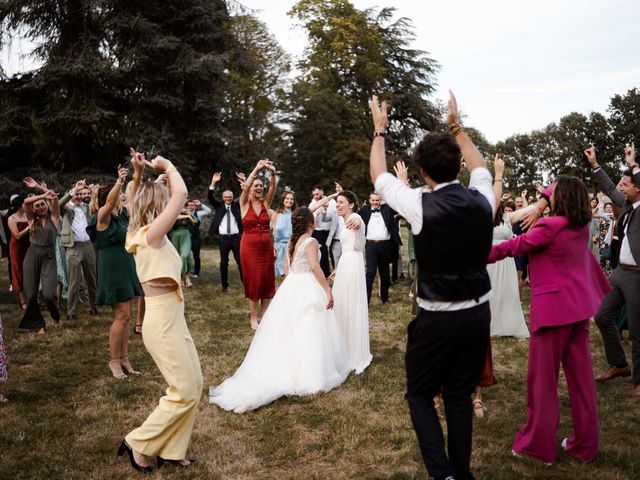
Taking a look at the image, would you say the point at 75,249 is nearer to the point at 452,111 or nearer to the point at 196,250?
the point at 196,250

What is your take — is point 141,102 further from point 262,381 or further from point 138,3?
point 262,381

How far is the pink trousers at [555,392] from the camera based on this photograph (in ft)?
13.8

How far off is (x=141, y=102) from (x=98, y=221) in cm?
1987

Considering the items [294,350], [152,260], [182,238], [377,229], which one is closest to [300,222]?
[294,350]

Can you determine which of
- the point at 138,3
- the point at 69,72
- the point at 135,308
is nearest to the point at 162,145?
the point at 69,72

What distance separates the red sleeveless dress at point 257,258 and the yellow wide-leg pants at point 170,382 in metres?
5.01

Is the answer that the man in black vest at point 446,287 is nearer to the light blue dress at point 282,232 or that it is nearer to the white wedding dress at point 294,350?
the white wedding dress at point 294,350

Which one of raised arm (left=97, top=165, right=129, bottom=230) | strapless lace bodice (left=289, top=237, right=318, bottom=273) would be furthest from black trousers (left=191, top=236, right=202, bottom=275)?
strapless lace bodice (left=289, top=237, right=318, bottom=273)

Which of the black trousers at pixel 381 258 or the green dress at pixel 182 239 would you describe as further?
the green dress at pixel 182 239

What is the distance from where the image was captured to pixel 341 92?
38.2 metres

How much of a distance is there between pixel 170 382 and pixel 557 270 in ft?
9.70

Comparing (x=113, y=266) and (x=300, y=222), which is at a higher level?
(x=300, y=222)

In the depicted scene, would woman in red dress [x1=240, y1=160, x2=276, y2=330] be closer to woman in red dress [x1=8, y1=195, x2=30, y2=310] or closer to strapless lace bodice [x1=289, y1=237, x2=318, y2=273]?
strapless lace bodice [x1=289, y1=237, x2=318, y2=273]

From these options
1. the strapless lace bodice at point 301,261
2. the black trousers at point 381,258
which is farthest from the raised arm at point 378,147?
the black trousers at point 381,258
